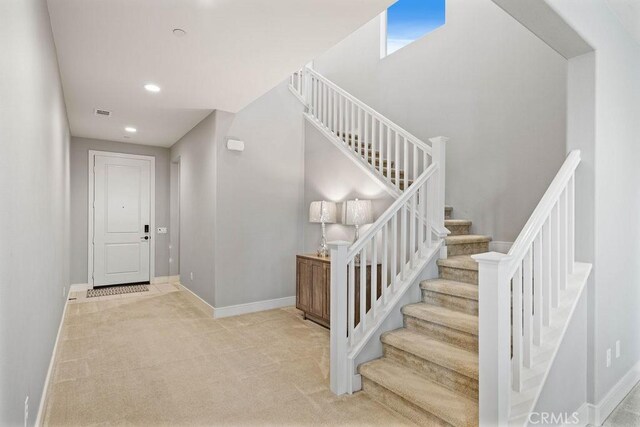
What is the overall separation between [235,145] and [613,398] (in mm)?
4257

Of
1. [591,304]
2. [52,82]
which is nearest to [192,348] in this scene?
[52,82]

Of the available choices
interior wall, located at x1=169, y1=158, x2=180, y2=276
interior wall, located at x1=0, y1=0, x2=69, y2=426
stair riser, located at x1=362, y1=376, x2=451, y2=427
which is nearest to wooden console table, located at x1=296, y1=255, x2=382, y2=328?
stair riser, located at x1=362, y1=376, x2=451, y2=427

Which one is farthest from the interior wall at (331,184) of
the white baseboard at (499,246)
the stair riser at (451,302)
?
the white baseboard at (499,246)

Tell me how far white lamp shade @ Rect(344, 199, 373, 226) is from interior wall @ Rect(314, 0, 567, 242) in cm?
123

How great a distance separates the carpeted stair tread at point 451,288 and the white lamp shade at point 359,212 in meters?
1.03

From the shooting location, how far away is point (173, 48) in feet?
9.32

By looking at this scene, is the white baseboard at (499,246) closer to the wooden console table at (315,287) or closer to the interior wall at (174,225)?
the wooden console table at (315,287)

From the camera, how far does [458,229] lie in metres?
3.94

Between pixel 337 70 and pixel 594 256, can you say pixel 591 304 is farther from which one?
pixel 337 70

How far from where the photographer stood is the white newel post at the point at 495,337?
5.52ft

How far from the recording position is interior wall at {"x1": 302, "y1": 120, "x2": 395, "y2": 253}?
13.0ft

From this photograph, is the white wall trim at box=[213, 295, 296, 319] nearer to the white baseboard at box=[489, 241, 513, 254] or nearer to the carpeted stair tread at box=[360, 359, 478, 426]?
the carpeted stair tread at box=[360, 359, 478, 426]

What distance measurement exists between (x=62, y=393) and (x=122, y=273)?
4087 millimetres

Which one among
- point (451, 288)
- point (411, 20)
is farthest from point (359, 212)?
point (411, 20)
